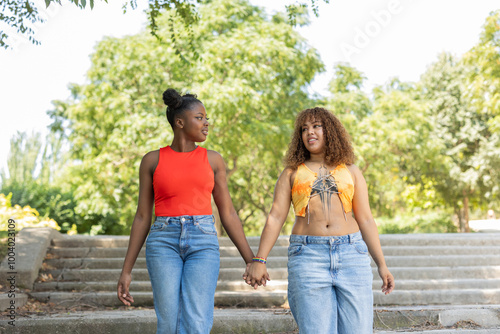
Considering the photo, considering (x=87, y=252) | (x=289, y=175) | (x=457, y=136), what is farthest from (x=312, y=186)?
(x=457, y=136)

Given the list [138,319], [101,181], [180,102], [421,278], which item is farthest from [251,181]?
[180,102]

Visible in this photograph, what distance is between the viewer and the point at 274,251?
29.3 feet

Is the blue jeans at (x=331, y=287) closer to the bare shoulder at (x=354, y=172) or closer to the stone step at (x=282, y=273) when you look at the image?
the bare shoulder at (x=354, y=172)

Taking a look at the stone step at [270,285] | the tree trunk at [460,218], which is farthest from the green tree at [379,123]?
the stone step at [270,285]

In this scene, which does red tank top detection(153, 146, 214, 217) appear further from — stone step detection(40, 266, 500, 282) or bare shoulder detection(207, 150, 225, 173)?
stone step detection(40, 266, 500, 282)

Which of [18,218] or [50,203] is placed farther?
[50,203]

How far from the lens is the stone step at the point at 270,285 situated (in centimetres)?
759

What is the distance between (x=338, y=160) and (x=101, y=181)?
13715 mm

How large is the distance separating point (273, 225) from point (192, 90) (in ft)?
36.8

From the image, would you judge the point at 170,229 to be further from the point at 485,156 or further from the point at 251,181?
the point at 485,156

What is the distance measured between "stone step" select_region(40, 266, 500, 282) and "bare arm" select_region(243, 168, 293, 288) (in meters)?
4.82

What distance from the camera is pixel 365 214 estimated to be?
10.8 feet

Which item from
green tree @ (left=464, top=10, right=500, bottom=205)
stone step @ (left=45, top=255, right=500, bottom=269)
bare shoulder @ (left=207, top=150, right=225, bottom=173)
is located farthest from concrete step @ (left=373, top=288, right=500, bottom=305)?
green tree @ (left=464, top=10, right=500, bottom=205)

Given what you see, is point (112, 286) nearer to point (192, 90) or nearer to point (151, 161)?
point (151, 161)
